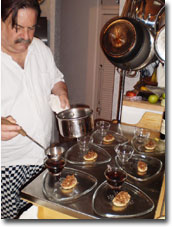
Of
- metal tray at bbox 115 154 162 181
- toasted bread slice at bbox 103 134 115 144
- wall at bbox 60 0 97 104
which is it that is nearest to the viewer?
metal tray at bbox 115 154 162 181

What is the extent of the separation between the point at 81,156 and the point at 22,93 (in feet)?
1.83

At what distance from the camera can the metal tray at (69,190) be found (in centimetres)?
90

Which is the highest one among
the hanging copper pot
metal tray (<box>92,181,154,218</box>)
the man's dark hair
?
the man's dark hair

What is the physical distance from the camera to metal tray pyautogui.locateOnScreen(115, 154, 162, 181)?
1.05 meters

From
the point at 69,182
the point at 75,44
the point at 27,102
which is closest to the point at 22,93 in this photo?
the point at 27,102

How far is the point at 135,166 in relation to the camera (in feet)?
3.74

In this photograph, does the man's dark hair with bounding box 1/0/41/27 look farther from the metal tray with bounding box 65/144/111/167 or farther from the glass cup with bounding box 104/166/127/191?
the glass cup with bounding box 104/166/127/191

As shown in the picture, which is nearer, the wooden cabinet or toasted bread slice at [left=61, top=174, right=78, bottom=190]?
toasted bread slice at [left=61, top=174, right=78, bottom=190]

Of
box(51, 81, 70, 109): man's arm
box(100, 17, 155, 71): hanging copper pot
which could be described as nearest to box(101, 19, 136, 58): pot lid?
box(100, 17, 155, 71): hanging copper pot

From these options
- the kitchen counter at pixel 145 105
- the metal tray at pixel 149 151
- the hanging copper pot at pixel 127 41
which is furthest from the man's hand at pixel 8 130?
the kitchen counter at pixel 145 105

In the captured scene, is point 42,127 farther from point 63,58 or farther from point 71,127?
point 63,58

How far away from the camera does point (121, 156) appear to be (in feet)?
3.81

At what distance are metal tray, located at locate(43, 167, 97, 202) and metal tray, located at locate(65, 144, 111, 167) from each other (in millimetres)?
83

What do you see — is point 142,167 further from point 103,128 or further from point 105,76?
point 105,76
